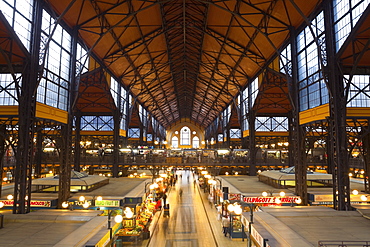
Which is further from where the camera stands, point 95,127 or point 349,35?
point 95,127

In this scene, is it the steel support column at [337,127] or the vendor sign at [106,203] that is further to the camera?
the vendor sign at [106,203]

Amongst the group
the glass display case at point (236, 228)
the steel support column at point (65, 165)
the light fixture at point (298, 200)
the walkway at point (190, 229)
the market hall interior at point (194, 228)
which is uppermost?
the steel support column at point (65, 165)

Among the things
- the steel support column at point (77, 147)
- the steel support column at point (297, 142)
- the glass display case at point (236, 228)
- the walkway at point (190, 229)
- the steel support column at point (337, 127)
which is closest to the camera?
the steel support column at point (337, 127)

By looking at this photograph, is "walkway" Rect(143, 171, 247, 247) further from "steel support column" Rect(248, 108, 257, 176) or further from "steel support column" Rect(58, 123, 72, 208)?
"steel support column" Rect(248, 108, 257, 176)

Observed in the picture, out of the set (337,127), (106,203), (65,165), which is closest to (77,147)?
(65,165)

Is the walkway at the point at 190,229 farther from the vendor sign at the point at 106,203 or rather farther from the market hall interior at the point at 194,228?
the vendor sign at the point at 106,203

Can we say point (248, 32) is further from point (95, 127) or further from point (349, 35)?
point (95, 127)

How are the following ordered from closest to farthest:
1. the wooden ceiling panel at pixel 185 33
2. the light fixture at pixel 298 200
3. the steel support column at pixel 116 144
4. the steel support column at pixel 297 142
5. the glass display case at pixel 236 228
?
the glass display case at pixel 236 228 → the light fixture at pixel 298 200 → the steel support column at pixel 297 142 → the wooden ceiling panel at pixel 185 33 → the steel support column at pixel 116 144

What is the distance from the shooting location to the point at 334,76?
1605 centimetres

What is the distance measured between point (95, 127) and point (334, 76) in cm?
3003

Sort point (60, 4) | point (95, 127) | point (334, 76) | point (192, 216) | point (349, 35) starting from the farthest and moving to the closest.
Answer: point (95, 127)
point (192, 216)
point (60, 4)
point (334, 76)
point (349, 35)

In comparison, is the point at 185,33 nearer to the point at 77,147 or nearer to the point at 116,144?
the point at 116,144

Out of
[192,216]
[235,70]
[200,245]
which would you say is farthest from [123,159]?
[200,245]

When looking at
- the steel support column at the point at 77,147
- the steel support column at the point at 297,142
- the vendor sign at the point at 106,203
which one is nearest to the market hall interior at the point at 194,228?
the vendor sign at the point at 106,203
